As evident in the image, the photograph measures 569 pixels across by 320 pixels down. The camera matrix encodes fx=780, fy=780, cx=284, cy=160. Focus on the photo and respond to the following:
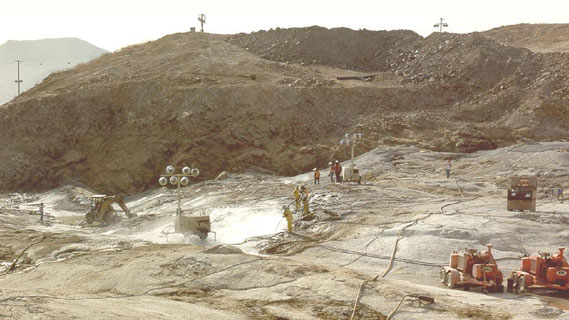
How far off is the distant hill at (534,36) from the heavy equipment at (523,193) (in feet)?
143

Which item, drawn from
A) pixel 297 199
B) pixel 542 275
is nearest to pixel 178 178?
pixel 297 199

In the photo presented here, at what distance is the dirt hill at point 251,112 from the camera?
5288cm

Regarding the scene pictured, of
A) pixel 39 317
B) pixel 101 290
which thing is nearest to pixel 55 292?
pixel 101 290

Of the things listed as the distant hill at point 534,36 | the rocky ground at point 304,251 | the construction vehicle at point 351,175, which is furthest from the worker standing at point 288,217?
the distant hill at point 534,36

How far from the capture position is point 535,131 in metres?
53.2

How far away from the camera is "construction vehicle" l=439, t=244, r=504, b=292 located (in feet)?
65.2

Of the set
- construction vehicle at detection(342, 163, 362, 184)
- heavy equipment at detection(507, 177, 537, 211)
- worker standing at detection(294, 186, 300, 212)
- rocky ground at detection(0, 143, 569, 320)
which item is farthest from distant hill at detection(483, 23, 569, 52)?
worker standing at detection(294, 186, 300, 212)

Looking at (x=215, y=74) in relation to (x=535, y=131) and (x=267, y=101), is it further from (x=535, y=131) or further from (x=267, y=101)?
(x=535, y=131)

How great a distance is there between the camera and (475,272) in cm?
1989

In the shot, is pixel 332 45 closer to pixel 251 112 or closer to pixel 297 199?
pixel 251 112

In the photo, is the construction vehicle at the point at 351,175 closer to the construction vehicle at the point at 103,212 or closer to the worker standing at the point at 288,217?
the worker standing at the point at 288,217

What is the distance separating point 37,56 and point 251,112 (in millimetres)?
96116

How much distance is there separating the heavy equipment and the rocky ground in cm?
92

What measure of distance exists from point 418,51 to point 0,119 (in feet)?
121
